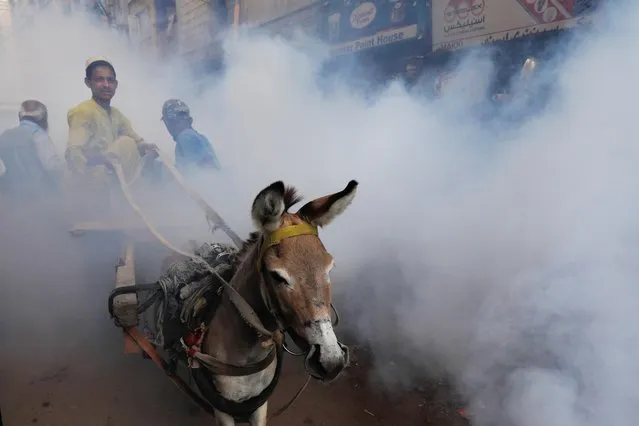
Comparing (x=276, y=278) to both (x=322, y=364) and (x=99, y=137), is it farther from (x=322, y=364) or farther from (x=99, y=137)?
(x=99, y=137)

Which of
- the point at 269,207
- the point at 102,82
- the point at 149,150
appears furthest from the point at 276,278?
the point at 102,82

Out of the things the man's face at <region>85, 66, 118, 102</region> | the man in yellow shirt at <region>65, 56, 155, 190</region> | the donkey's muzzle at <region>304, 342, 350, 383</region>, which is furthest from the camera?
the man's face at <region>85, 66, 118, 102</region>

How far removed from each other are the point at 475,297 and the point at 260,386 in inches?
93.1

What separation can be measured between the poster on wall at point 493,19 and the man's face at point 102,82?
491cm

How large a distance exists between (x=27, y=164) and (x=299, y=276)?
4.98 metres

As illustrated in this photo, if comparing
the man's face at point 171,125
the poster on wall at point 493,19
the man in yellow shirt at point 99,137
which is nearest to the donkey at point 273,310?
A: the man in yellow shirt at point 99,137

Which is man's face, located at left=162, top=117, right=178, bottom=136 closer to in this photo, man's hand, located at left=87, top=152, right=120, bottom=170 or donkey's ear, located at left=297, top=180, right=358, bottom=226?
man's hand, located at left=87, top=152, right=120, bottom=170

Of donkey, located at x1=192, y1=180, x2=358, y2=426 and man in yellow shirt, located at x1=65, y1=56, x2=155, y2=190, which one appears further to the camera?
man in yellow shirt, located at x1=65, y1=56, x2=155, y2=190

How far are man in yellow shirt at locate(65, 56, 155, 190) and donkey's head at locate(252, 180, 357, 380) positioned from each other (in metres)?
3.85

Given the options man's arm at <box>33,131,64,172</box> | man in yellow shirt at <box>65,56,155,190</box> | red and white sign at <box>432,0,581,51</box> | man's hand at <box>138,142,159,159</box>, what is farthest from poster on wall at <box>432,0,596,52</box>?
man's arm at <box>33,131,64,172</box>

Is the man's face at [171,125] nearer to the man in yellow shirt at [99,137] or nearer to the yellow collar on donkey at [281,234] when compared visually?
the man in yellow shirt at [99,137]

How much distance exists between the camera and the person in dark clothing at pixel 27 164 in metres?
4.99

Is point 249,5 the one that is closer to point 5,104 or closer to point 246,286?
point 5,104

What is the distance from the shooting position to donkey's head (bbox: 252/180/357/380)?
1.55 meters
